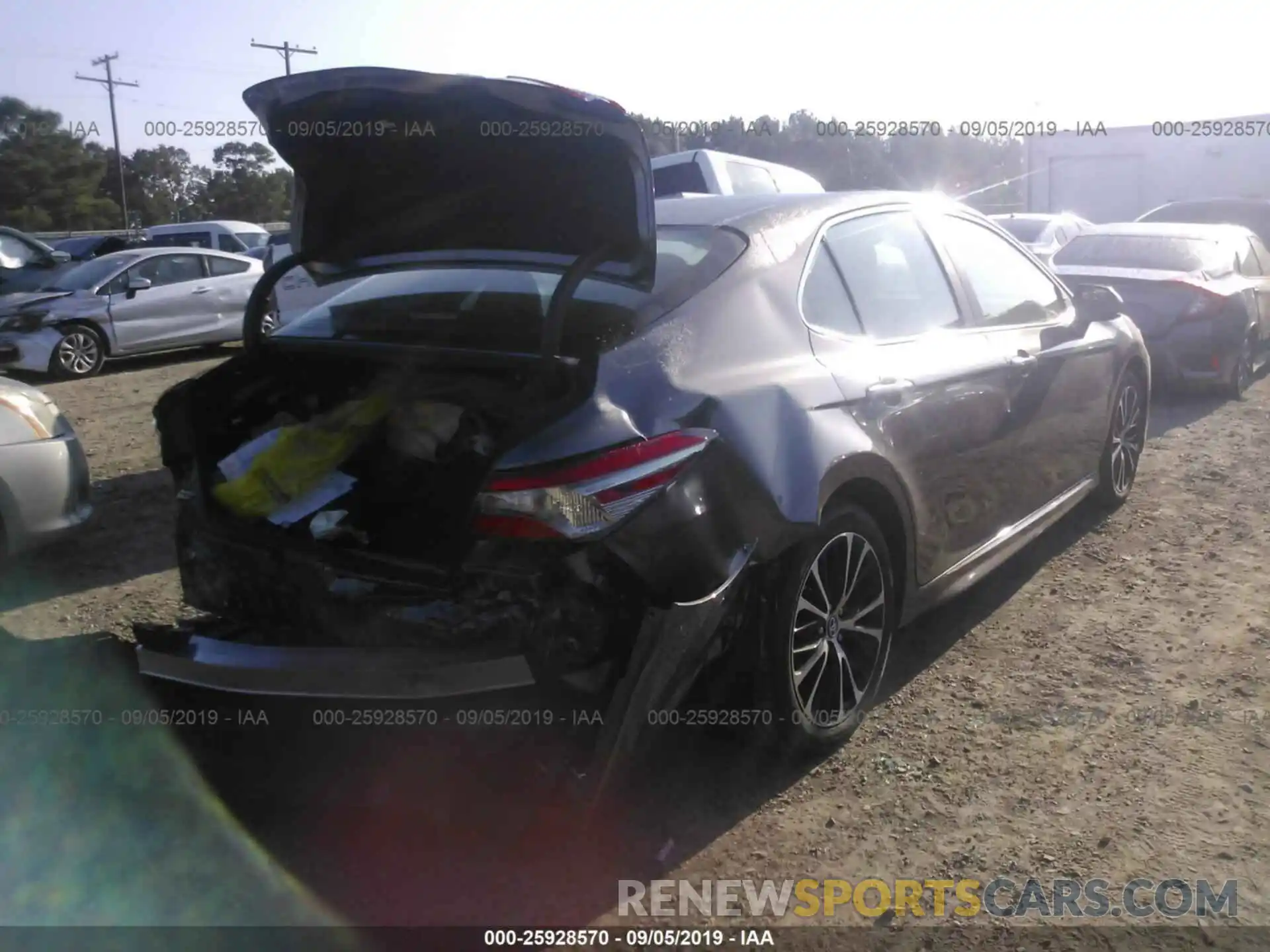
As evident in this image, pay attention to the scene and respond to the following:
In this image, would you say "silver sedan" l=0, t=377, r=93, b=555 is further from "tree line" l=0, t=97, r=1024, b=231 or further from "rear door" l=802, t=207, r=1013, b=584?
"tree line" l=0, t=97, r=1024, b=231

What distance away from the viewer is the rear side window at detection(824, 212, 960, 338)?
3.75 meters

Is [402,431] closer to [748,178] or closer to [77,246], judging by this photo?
[748,178]

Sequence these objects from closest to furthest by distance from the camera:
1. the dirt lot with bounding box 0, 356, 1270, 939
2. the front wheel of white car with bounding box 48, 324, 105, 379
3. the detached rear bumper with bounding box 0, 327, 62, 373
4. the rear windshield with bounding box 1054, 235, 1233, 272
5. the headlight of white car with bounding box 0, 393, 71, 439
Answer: the dirt lot with bounding box 0, 356, 1270, 939 → the headlight of white car with bounding box 0, 393, 71, 439 → the rear windshield with bounding box 1054, 235, 1233, 272 → the detached rear bumper with bounding box 0, 327, 62, 373 → the front wheel of white car with bounding box 48, 324, 105, 379

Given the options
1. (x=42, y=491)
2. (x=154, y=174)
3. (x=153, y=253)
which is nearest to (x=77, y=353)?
(x=153, y=253)

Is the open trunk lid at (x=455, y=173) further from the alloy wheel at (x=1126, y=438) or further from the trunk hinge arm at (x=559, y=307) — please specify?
the alloy wheel at (x=1126, y=438)

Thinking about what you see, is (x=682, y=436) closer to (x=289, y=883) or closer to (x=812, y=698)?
(x=812, y=698)

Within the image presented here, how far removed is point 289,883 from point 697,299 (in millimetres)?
1890

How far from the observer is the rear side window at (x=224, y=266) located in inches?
559

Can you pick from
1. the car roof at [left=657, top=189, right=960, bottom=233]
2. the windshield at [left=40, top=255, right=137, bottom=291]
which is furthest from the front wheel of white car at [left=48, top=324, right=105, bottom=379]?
the car roof at [left=657, top=189, right=960, bottom=233]

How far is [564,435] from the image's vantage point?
264 cm

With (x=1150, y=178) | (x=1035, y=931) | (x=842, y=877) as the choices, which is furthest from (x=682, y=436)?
(x=1150, y=178)

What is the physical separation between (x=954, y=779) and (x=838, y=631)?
55cm

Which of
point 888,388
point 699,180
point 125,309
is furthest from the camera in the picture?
point 125,309

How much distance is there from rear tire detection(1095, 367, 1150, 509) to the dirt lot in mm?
688
